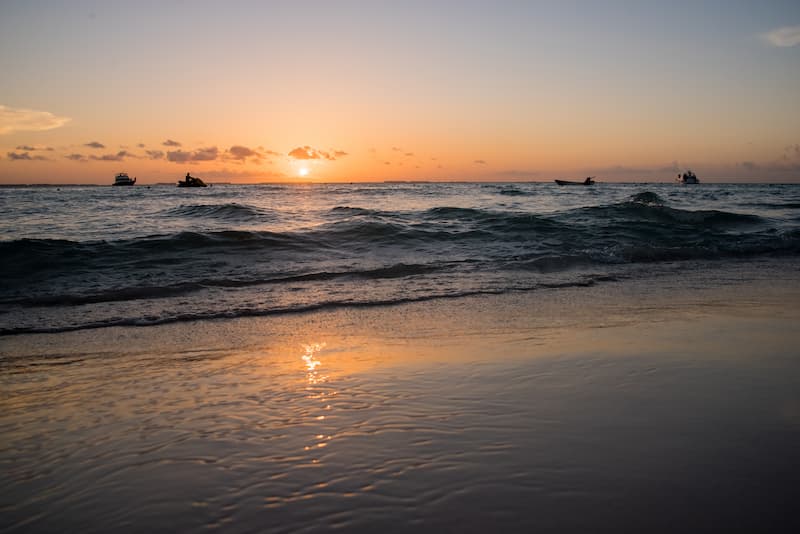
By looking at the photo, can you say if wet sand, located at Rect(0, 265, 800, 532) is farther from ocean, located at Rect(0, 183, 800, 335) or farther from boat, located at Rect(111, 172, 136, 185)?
boat, located at Rect(111, 172, 136, 185)

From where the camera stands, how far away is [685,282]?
28.3ft

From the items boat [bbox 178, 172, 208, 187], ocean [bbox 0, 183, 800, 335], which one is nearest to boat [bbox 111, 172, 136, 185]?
boat [bbox 178, 172, 208, 187]

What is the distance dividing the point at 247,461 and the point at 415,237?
12.4 meters

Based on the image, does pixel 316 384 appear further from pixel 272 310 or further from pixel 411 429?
pixel 272 310

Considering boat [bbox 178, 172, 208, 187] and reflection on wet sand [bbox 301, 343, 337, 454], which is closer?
reflection on wet sand [bbox 301, 343, 337, 454]

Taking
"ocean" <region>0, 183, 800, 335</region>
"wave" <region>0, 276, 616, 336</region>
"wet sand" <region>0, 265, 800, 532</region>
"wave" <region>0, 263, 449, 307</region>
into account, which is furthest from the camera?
"wave" <region>0, 263, 449, 307</region>

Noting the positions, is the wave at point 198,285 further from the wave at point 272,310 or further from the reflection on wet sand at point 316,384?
the reflection on wet sand at point 316,384

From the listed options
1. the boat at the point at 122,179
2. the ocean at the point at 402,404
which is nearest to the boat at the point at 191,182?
the boat at the point at 122,179

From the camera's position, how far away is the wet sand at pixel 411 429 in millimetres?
2270

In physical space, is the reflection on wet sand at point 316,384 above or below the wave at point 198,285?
below

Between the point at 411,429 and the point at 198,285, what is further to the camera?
the point at 198,285

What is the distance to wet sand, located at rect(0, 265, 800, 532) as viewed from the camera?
2270 mm

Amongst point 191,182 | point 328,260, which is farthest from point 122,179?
point 328,260

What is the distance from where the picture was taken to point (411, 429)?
121 inches
